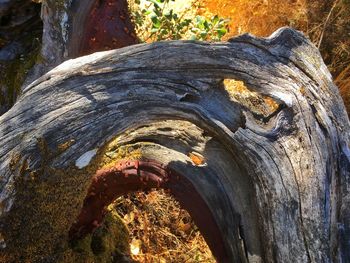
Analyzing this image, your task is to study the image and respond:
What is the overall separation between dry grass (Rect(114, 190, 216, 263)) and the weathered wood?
1.53 m

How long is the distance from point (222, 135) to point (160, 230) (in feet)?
6.16

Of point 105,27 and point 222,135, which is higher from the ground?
point 105,27

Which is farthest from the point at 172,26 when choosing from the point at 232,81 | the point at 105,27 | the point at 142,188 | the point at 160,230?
the point at 142,188

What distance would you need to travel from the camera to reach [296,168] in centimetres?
215

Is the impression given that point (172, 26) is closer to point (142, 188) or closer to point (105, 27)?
point (105, 27)

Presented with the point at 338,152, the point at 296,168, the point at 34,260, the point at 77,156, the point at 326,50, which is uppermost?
the point at 326,50

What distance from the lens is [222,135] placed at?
2.27 metres

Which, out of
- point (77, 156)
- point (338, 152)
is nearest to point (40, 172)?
point (77, 156)

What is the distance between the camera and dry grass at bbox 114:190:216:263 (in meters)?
→ 3.84

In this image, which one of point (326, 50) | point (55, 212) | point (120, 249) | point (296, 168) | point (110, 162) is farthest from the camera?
point (326, 50)

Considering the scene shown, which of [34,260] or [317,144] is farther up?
[317,144]

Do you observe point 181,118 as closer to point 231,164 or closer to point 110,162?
point 231,164

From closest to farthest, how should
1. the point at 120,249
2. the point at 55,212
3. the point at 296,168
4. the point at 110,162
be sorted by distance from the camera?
the point at 296,168 → the point at 55,212 → the point at 110,162 → the point at 120,249

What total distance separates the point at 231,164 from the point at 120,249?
1285 mm
